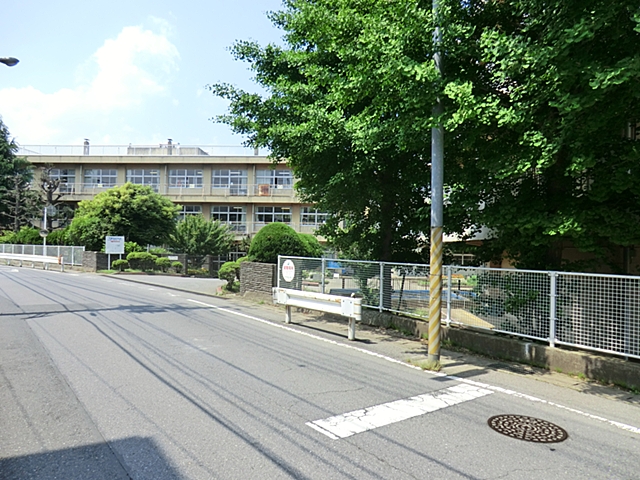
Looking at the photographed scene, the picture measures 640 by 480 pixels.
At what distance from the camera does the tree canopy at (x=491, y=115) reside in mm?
6211

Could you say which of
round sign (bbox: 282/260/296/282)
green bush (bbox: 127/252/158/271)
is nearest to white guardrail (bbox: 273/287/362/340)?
round sign (bbox: 282/260/296/282)

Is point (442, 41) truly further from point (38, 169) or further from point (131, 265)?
point (38, 169)

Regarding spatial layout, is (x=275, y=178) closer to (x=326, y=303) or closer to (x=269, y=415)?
(x=326, y=303)

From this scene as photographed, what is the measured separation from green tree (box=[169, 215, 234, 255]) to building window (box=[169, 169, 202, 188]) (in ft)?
37.2

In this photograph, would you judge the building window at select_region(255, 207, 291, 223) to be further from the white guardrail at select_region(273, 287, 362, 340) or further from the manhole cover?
the manhole cover

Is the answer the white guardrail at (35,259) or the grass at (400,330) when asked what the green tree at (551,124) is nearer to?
the grass at (400,330)

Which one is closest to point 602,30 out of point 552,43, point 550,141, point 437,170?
point 552,43

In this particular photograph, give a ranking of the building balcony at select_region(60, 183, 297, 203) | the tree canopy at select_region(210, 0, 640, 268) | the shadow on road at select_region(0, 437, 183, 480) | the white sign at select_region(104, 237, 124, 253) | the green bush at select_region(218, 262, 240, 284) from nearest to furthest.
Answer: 1. the shadow on road at select_region(0, 437, 183, 480)
2. the tree canopy at select_region(210, 0, 640, 268)
3. the green bush at select_region(218, 262, 240, 284)
4. the white sign at select_region(104, 237, 124, 253)
5. the building balcony at select_region(60, 183, 297, 203)

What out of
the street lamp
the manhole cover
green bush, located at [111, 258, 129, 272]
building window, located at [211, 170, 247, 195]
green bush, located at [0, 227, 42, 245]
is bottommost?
the manhole cover

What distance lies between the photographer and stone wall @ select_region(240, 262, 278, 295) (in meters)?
15.6

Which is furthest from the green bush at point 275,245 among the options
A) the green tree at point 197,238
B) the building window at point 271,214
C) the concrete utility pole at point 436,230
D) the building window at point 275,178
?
the building window at point 271,214

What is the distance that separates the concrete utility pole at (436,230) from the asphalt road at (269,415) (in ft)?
2.24

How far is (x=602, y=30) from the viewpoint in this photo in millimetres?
6121

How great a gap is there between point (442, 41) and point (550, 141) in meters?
2.44
